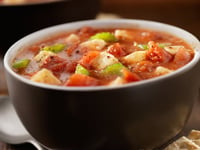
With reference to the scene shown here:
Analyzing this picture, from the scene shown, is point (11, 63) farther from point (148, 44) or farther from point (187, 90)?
point (187, 90)

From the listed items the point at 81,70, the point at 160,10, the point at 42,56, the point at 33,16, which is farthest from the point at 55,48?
the point at 160,10

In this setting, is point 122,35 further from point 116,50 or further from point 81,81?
point 81,81

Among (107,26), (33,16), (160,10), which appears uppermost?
(107,26)

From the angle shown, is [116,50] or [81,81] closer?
[81,81]

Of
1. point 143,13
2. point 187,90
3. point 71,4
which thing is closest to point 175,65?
point 187,90

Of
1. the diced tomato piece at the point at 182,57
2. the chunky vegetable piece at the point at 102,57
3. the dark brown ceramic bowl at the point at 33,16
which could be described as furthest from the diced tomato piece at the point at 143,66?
the dark brown ceramic bowl at the point at 33,16

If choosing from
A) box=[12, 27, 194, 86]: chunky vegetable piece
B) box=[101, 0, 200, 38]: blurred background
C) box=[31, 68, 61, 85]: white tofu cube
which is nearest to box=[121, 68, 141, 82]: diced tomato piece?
box=[12, 27, 194, 86]: chunky vegetable piece

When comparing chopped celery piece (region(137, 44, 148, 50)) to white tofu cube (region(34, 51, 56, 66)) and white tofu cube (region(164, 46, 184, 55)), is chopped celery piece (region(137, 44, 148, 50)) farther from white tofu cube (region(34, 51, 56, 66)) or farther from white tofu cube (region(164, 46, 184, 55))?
white tofu cube (region(34, 51, 56, 66))
